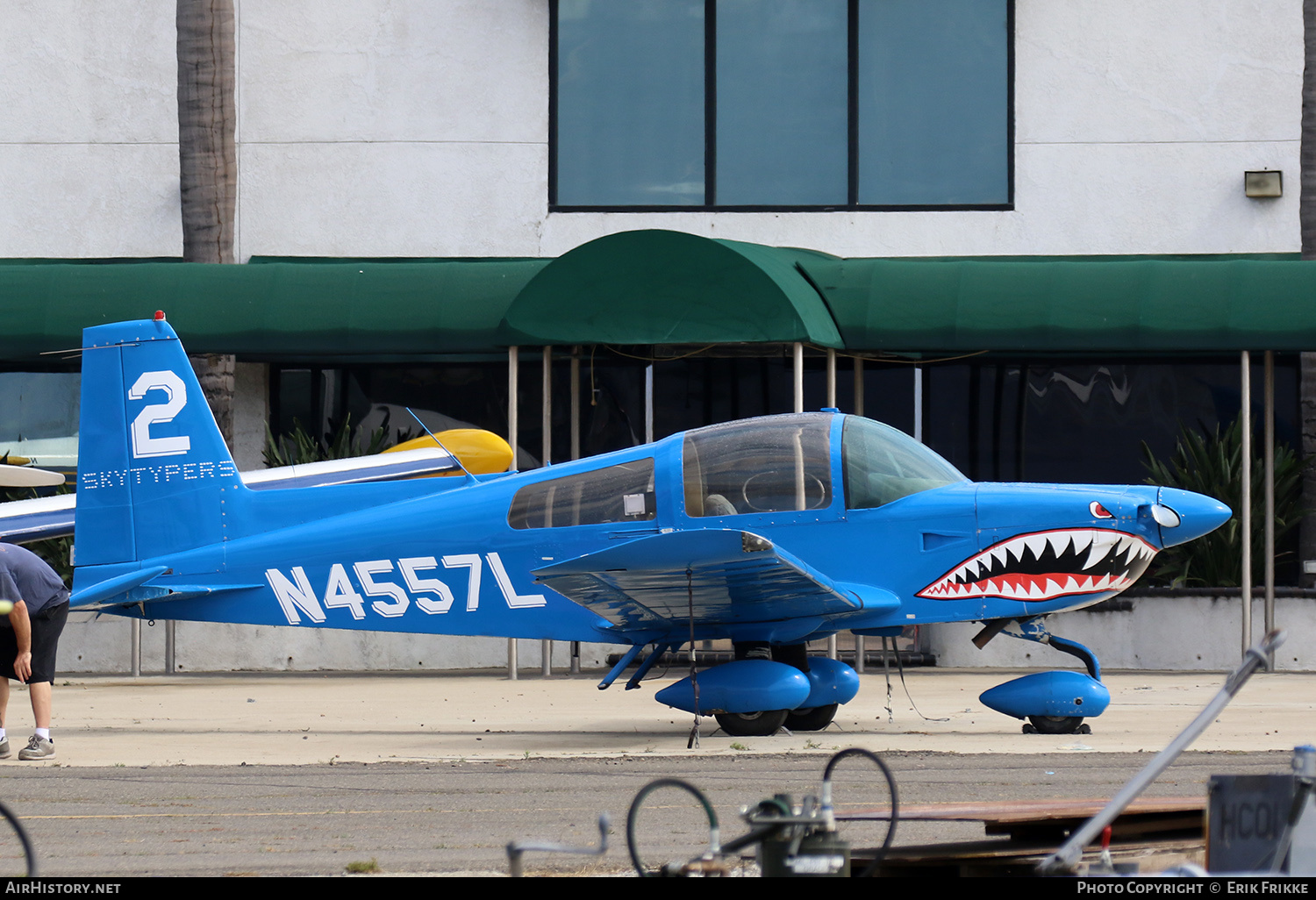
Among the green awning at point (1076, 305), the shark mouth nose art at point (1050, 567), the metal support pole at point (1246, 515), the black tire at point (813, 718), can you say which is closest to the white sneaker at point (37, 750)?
the black tire at point (813, 718)

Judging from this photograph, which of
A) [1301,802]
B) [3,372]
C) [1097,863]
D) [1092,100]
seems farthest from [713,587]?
[3,372]

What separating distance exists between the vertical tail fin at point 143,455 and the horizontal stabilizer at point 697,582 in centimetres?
306

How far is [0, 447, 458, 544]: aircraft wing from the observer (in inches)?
517

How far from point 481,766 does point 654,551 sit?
1.63 meters

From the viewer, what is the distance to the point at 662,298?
13.6 metres

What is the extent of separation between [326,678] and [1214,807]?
1298 centimetres

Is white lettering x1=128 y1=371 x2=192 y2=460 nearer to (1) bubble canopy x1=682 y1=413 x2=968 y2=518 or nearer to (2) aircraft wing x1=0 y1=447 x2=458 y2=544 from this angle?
(2) aircraft wing x1=0 y1=447 x2=458 y2=544

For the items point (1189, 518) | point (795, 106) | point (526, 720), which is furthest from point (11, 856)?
point (795, 106)

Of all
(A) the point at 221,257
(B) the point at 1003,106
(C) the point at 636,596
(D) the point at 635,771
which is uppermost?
(B) the point at 1003,106

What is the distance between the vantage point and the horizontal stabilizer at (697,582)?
28.0 feet

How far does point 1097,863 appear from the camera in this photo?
4336mm

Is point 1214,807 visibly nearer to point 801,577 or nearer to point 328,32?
point 801,577

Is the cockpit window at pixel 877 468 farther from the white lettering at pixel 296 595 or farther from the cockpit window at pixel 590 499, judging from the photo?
the white lettering at pixel 296 595

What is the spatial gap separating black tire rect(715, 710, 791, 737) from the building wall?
8.92m
